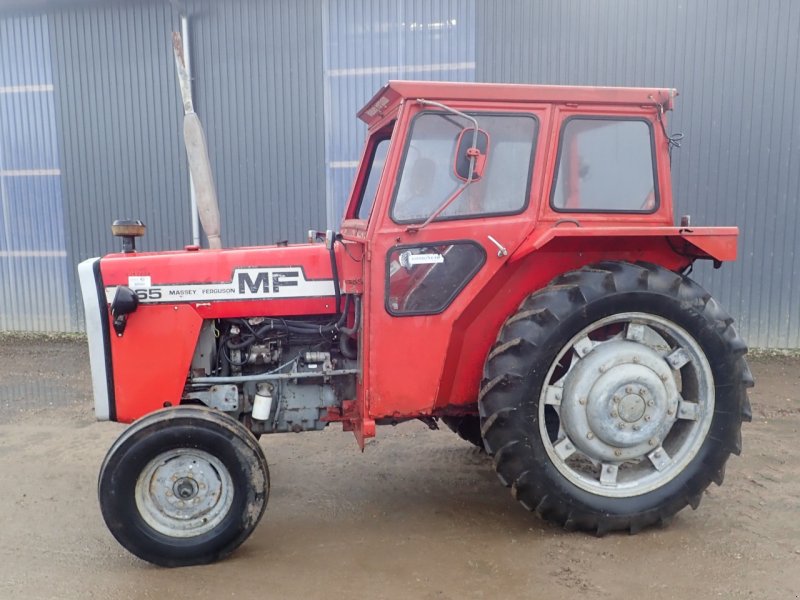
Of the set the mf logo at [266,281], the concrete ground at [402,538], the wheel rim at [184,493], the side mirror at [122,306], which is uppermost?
the mf logo at [266,281]

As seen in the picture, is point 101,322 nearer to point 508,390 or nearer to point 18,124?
point 508,390

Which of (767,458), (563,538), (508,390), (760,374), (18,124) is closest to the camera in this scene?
(508,390)

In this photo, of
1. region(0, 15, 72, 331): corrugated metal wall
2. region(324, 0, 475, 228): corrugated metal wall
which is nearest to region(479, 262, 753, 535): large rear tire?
region(324, 0, 475, 228): corrugated metal wall

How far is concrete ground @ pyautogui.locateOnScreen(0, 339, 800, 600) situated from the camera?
2.77m

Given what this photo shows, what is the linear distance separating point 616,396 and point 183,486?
2.12m

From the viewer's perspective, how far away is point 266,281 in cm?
330

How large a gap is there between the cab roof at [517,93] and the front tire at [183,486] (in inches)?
70.3

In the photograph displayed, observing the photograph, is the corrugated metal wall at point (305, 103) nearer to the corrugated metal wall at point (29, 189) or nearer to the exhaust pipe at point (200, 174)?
the corrugated metal wall at point (29, 189)

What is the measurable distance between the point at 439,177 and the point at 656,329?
136 centimetres

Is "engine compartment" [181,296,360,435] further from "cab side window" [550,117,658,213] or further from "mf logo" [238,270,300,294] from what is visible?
"cab side window" [550,117,658,213]

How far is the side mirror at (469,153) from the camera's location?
9.78 ft

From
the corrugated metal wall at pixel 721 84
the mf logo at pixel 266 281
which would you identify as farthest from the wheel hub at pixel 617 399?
the corrugated metal wall at pixel 721 84

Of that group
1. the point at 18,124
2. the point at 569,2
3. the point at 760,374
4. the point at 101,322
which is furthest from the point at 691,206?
the point at 18,124

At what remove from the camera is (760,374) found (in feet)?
21.5
